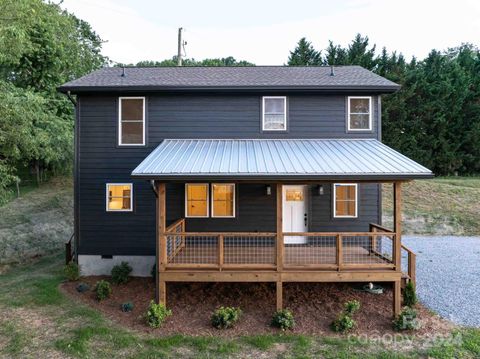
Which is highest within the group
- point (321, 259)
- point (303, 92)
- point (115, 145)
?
point (303, 92)

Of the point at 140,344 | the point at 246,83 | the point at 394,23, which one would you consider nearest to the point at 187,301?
the point at 140,344

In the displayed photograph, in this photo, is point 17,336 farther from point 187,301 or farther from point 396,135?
point 396,135

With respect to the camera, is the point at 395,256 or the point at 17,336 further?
the point at 395,256

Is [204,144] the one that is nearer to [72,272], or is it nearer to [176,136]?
[176,136]

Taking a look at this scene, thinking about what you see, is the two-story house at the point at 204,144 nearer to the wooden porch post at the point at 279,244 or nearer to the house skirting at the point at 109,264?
the house skirting at the point at 109,264

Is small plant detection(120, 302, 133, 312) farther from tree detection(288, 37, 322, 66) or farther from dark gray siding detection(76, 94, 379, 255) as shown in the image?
tree detection(288, 37, 322, 66)

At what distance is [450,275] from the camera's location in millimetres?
8914

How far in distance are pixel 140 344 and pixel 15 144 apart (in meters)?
8.14

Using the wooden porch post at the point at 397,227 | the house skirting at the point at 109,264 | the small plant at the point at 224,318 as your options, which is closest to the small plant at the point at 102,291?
the house skirting at the point at 109,264

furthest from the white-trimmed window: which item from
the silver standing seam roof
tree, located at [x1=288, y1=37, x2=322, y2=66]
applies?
tree, located at [x1=288, y1=37, x2=322, y2=66]

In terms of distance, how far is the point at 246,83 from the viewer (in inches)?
352

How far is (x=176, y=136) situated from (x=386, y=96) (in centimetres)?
2167

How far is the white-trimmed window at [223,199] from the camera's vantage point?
8.91 metres

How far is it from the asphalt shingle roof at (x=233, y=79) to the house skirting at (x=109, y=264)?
199 inches
